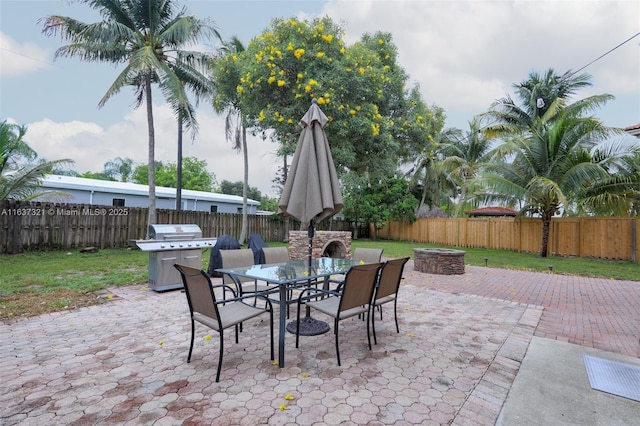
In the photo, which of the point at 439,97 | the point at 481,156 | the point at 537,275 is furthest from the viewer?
the point at 481,156

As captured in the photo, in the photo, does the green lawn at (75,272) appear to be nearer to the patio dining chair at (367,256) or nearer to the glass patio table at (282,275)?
the glass patio table at (282,275)

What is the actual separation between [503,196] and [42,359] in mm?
13903

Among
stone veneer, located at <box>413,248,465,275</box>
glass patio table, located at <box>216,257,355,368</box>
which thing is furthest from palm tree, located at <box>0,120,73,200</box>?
stone veneer, located at <box>413,248,465,275</box>

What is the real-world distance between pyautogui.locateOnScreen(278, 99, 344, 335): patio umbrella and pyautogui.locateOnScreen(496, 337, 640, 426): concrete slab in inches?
75.1

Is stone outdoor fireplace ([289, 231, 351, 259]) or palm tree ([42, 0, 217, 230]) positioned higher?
palm tree ([42, 0, 217, 230])

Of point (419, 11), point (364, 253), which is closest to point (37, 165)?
point (364, 253)

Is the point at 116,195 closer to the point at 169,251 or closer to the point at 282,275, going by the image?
the point at 169,251

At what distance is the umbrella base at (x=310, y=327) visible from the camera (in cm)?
347

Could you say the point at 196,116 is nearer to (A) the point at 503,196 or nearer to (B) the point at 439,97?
(B) the point at 439,97

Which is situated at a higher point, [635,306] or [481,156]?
[481,156]

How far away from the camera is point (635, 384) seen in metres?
2.52

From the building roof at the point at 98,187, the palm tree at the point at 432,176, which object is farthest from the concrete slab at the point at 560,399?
the palm tree at the point at 432,176

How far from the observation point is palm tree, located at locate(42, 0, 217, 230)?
9.66m

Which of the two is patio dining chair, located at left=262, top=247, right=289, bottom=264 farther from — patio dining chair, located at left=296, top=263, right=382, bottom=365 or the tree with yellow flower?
the tree with yellow flower
